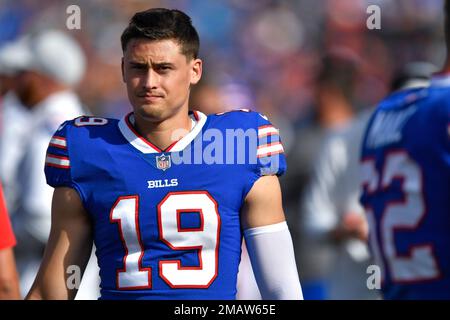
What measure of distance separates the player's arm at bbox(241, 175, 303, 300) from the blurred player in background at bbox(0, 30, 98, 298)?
Result: 2.48 m

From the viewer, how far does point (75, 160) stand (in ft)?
13.4

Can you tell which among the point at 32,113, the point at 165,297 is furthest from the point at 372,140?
the point at 32,113

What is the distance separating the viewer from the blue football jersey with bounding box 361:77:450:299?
3.48m

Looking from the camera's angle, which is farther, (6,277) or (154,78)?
(6,277)

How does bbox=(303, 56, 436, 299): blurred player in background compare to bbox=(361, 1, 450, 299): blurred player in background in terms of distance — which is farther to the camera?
bbox=(303, 56, 436, 299): blurred player in background

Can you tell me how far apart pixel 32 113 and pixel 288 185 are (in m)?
1.66

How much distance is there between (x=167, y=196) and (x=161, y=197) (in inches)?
0.8

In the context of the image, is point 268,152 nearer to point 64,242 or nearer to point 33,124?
point 64,242

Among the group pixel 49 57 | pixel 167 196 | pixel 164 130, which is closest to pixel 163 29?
pixel 164 130

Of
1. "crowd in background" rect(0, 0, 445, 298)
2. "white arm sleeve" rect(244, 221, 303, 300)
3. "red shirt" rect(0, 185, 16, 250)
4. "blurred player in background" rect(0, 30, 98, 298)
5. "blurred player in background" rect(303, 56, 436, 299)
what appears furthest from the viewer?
"crowd in background" rect(0, 0, 445, 298)

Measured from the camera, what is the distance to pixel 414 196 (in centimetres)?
354

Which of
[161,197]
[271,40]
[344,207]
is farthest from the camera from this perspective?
[271,40]

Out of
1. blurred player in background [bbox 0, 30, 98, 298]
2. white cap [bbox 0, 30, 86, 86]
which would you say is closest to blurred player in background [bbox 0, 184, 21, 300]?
blurred player in background [bbox 0, 30, 98, 298]

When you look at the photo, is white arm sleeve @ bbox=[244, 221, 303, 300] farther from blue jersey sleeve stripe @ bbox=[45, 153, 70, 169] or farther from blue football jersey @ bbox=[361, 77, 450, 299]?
blue jersey sleeve stripe @ bbox=[45, 153, 70, 169]
